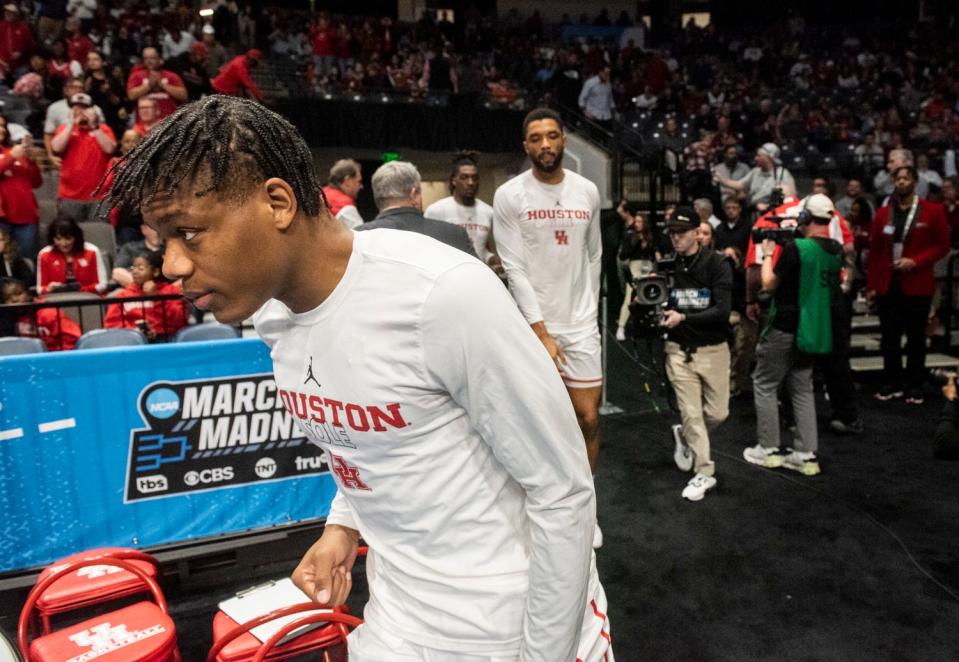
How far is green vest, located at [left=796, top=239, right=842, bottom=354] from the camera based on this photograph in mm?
5414

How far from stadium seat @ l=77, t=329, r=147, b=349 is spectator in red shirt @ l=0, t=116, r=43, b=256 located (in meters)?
3.43

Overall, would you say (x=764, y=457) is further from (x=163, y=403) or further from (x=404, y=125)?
(x=404, y=125)

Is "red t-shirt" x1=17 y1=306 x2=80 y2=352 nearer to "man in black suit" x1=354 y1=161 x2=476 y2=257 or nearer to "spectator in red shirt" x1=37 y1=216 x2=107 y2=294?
"spectator in red shirt" x1=37 y1=216 x2=107 y2=294

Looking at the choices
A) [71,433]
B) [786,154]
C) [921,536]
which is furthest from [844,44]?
[71,433]

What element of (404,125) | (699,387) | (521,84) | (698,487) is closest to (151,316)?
(699,387)

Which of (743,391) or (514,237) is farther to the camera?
(743,391)

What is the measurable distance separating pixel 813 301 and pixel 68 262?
6114 millimetres

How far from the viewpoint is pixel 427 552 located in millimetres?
1353

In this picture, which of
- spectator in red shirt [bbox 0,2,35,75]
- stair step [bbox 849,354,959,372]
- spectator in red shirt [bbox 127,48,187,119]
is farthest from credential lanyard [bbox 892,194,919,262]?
spectator in red shirt [bbox 0,2,35,75]

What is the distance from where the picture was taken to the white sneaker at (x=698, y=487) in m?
5.12

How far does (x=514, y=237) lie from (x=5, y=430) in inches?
109

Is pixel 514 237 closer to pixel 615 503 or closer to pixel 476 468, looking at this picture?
pixel 615 503

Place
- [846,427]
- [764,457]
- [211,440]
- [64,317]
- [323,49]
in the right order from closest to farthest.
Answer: [211,440], [64,317], [764,457], [846,427], [323,49]

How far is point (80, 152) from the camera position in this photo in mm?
7832
